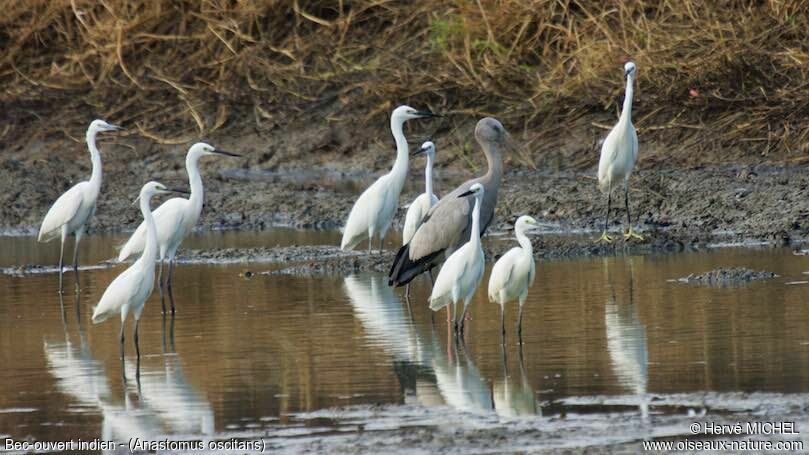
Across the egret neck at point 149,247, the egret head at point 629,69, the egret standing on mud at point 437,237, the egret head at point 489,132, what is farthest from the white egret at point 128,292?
the egret head at point 629,69

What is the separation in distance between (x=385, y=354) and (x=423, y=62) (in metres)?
10.2

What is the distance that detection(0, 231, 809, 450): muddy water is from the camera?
727 centimetres

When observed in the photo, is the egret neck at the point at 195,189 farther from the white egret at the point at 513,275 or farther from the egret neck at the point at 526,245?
the white egret at the point at 513,275

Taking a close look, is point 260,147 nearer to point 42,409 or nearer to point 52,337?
point 52,337

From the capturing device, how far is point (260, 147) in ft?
60.2

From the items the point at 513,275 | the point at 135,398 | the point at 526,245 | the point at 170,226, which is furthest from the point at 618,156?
the point at 135,398

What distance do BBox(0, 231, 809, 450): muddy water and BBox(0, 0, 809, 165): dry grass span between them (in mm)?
4458

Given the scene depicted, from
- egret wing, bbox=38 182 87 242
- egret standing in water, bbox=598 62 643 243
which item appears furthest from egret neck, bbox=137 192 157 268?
egret standing in water, bbox=598 62 643 243

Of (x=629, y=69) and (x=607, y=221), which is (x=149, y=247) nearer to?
(x=607, y=221)

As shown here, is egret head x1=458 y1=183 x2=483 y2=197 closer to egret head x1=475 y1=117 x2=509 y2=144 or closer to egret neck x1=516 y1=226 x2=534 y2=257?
egret neck x1=516 y1=226 x2=534 y2=257

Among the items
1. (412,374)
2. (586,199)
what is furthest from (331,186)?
(412,374)

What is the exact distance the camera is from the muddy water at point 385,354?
7.27 meters

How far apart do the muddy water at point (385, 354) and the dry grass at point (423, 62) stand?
176 inches

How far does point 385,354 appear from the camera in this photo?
8.73 metres
